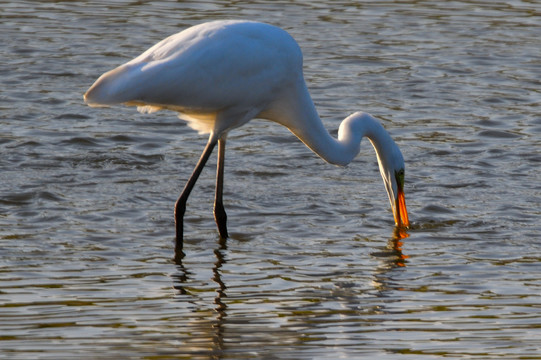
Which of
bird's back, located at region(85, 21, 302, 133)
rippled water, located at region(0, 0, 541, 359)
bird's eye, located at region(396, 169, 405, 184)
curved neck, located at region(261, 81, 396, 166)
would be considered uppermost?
bird's back, located at region(85, 21, 302, 133)

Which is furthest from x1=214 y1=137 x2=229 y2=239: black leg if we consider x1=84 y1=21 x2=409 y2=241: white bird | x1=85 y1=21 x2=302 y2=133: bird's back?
x1=85 y1=21 x2=302 y2=133: bird's back

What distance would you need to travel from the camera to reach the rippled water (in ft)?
22.0

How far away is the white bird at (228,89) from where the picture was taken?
827 centimetres

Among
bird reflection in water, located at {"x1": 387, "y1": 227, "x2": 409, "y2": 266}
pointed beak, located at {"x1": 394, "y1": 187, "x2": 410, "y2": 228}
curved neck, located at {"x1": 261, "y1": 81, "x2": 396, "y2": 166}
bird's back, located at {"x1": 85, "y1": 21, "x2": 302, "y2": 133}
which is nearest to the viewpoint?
bird's back, located at {"x1": 85, "y1": 21, "x2": 302, "y2": 133}

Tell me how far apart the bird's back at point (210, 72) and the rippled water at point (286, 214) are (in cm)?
108

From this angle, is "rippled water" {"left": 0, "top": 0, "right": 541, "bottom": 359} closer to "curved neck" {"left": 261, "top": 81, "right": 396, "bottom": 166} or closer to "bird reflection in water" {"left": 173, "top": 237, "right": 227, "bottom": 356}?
"bird reflection in water" {"left": 173, "top": 237, "right": 227, "bottom": 356}

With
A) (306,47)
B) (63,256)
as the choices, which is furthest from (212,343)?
(306,47)

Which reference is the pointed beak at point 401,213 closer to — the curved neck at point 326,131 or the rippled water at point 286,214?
the rippled water at point 286,214

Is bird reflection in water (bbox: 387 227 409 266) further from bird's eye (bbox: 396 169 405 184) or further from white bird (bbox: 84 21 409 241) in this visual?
bird's eye (bbox: 396 169 405 184)

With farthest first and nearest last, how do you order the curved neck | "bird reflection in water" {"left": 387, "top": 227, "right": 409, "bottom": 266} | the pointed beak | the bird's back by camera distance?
1. the pointed beak
2. the curved neck
3. "bird reflection in water" {"left": 387, "top": 227, "right": 409, "bottom": 266}
4. the bird's back

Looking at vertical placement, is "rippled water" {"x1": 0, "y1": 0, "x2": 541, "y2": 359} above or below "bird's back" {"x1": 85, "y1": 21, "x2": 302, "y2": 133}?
below

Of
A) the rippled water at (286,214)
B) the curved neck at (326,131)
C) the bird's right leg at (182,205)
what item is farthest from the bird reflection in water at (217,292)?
the curved neck at (326,131)

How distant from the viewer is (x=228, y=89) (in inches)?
336

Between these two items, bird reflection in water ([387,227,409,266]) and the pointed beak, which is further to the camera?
the pointed beak
